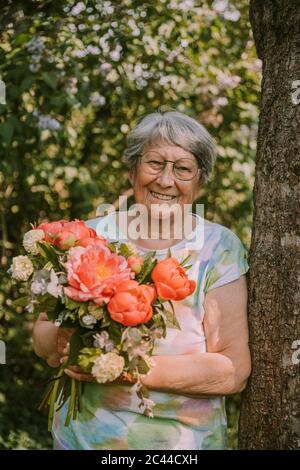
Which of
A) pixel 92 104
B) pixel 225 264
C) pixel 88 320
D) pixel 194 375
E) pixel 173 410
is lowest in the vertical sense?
pixel 173 410

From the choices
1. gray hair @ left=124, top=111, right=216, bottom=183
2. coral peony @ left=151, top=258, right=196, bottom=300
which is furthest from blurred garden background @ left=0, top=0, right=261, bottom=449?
coral peony @ left=151, top=258, right=196, bottom=300

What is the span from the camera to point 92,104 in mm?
4438

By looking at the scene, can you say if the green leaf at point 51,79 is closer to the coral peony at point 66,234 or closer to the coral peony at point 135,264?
the coral peony at point 66,234

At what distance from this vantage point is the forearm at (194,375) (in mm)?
2066

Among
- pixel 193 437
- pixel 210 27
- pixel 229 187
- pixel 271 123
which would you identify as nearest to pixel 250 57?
pixel 210 27

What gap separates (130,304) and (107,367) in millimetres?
196

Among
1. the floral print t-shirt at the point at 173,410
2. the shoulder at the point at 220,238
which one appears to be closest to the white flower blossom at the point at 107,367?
the floral print t-shirt at the point at 173,410

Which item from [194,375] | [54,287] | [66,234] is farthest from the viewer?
[194,375]

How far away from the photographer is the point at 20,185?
187 inches

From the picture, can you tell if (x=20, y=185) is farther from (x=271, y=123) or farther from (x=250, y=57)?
(x=271, y=123)

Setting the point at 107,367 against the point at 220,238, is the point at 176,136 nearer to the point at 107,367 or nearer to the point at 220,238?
the point at 220,238

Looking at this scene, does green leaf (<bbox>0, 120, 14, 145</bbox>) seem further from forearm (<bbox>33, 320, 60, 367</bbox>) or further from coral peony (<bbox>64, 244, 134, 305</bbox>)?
coral peony (<bbox>64, 244, 134, 305</bbox>)

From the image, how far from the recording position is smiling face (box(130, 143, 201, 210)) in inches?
91.5

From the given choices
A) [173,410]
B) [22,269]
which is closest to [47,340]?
[22,269]
